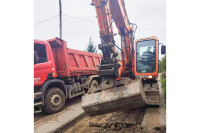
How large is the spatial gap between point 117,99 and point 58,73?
94.3 inches

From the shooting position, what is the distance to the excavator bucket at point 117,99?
Result: 70.4 inches

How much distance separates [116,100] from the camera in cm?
185

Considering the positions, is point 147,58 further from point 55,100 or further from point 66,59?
point 55,100

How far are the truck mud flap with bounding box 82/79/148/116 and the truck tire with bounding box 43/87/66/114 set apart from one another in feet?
4.86

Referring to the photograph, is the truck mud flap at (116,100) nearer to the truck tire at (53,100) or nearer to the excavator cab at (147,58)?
the excavator cab at (147,58)

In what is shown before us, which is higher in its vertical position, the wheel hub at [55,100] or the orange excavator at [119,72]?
the orange excavator at [119,72]

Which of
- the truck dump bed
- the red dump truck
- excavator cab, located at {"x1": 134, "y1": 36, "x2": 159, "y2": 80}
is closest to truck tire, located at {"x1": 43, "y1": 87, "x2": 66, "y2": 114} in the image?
the red dump truck

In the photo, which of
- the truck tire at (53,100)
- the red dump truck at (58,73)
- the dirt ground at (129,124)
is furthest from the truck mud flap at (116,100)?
the truck tire at (53,100)

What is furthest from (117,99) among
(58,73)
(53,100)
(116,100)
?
(58,73)

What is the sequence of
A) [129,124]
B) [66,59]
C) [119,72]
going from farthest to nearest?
[66,59], [119,72], [129,124]

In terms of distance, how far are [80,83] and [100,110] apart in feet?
8.33
